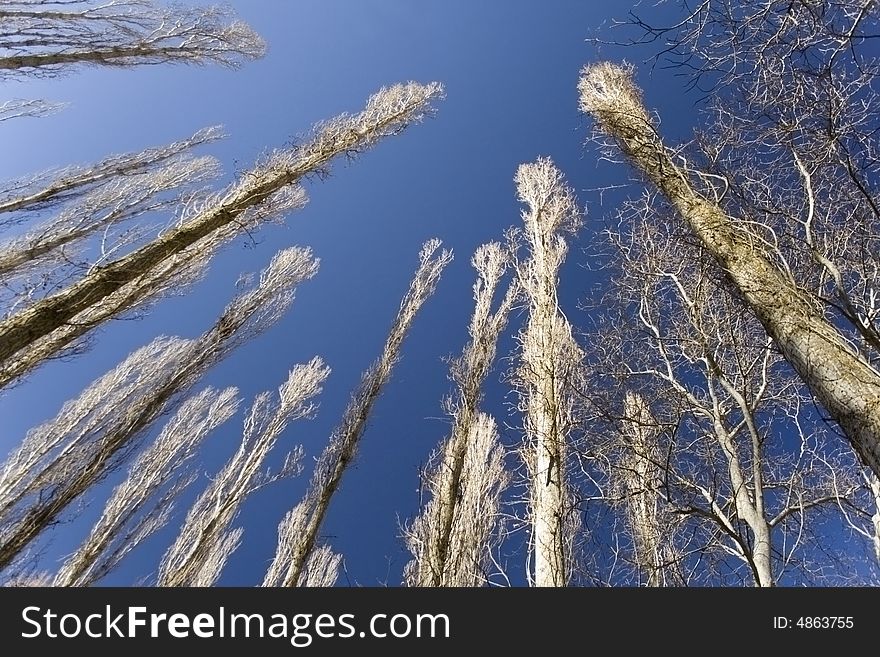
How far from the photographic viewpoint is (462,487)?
7.39 meters

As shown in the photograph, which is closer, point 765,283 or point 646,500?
point 765,283

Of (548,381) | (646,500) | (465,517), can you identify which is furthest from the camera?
(646,500)

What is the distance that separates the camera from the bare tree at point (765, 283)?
2.32m

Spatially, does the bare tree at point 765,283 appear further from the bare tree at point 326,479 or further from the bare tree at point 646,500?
the bare tree at point 326,479

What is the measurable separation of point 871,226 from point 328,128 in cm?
701

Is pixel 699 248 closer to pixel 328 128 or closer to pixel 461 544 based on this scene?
pixel 461 544

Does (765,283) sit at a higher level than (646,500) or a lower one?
lower

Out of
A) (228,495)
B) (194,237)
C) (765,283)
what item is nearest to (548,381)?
(765,283)

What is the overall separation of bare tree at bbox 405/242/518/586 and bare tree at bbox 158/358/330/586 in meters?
4.52

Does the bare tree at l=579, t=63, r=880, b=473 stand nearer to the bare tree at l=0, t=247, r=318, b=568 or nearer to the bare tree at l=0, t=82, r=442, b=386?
the bare tree at l=0, t=82, r=442, b=386

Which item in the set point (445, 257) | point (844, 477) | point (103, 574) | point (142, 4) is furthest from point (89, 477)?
point (844, 477)

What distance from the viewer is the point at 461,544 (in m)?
6.88

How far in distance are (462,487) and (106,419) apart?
680 cm

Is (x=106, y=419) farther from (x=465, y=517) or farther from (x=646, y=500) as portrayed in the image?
(x=646, y=500)
